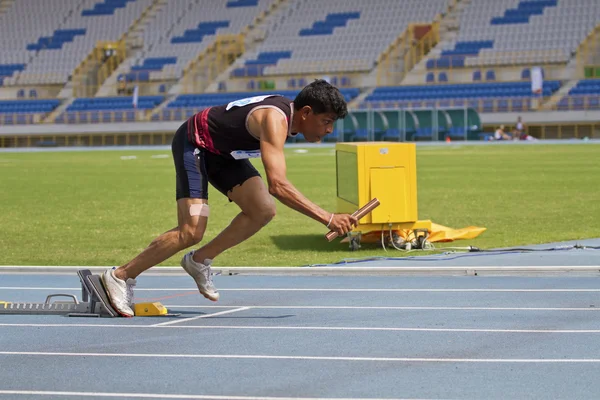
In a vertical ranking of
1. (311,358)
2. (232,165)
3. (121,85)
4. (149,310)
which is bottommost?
(121,85)

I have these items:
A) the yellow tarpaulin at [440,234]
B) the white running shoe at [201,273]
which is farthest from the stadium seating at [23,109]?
the white running shoe at [201,273]

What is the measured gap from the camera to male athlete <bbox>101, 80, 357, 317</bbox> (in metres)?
6.55

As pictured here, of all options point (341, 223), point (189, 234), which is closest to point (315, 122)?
point (341, 223)

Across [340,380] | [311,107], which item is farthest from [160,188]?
[340,380]

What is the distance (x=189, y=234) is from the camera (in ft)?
23.2

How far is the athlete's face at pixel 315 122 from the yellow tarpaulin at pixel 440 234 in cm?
566

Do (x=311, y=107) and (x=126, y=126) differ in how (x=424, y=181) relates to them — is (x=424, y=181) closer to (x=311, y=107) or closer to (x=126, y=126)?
(x=311, y=107)

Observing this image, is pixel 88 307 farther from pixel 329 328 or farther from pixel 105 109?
pixel 105 109

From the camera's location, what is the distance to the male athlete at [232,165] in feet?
21.5

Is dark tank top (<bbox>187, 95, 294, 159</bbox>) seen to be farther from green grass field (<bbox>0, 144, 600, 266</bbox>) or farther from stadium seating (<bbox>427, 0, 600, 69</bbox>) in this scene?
stadium seating (<bbox>427, 0, 600, 69</bbox>)

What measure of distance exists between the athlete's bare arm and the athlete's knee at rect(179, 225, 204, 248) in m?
0.87

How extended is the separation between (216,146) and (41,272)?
374 cm

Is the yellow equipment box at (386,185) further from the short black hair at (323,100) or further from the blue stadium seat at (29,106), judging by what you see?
the blue stadium seat at (29,106)

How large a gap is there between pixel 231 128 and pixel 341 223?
114 centimetres
